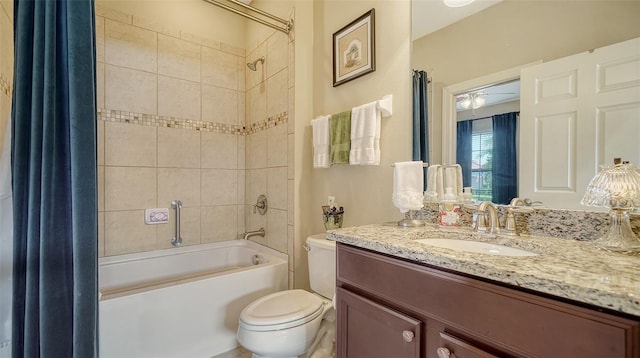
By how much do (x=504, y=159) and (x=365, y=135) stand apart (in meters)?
0.68

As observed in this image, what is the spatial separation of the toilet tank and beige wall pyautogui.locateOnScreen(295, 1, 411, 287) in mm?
281

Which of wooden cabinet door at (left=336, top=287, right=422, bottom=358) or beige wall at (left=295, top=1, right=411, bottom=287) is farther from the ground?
beige wall at (left=295, top=1, right=411, bottom=287)

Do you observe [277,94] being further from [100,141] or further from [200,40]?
[100,141]

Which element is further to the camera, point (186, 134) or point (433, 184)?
point (186, 134)

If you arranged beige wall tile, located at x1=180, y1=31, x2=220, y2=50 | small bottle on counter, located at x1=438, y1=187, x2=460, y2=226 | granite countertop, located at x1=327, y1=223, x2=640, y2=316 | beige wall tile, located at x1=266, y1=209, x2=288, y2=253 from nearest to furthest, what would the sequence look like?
granite countertop, located at x1=327, y1=223, x2=640, y2=316 < small bottle on counter, located at x1=438, y1=187, x2=460, y2=226 < beige wall tile, located at x1=266, y1=209, x2=288, y2=253 < beige wall tile, located at x1=180, y1=31, x2=220, y2=50

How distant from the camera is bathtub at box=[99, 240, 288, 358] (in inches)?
59.7

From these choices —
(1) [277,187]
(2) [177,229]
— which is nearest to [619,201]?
(1) [277,187]

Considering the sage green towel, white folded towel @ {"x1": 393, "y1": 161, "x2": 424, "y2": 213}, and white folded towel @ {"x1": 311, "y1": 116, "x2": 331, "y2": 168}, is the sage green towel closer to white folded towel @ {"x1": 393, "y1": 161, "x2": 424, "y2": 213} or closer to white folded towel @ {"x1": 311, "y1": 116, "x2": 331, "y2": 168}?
white folded towel @ {"x1": 311, "y1": 116, "x2": 331, "y2": 168}

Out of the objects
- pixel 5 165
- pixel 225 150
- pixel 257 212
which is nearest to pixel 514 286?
pixel 5 165

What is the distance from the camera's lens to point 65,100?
1.00 m

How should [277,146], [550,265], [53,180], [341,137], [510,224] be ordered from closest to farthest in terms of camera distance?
[550,265], [53,180], [510,224], [341,137], [277,146]

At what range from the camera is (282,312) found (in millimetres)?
1470

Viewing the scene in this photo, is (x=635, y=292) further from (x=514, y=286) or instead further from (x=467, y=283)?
(x=467, y=283)

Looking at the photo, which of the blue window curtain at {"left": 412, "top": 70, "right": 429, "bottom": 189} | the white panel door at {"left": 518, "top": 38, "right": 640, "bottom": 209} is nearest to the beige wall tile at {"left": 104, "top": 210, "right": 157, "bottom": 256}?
the blue window curtain at {"left": 412, "top": 70, "right": 429, "bottom": 189}
